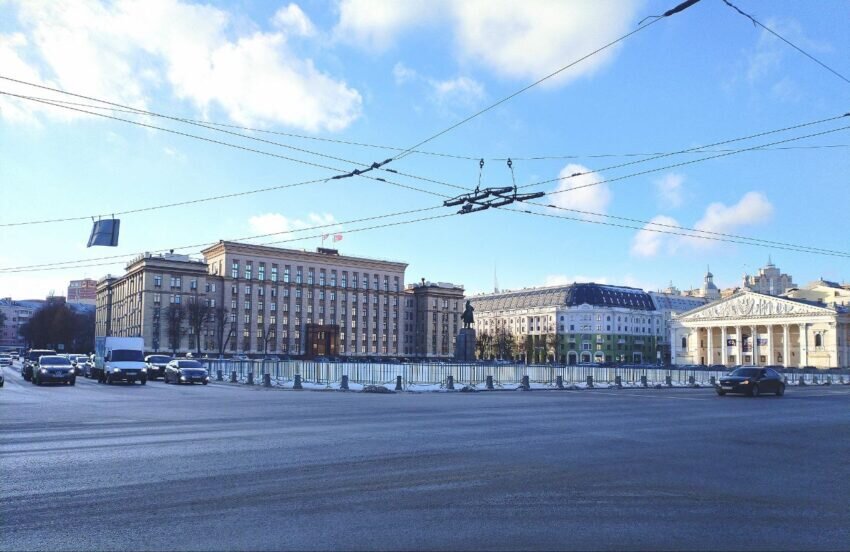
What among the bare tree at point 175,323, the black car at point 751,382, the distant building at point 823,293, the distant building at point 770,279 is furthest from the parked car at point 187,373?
the distant building at point 770,279

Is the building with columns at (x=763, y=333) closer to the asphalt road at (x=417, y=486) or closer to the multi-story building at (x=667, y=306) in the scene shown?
the multi-story building at (x=667, y=306)

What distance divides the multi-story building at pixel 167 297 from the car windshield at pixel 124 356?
220 feet

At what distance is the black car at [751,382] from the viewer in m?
34.1

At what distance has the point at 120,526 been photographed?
6789 mm

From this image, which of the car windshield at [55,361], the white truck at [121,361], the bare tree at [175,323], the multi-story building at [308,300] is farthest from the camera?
the multi-story building at [308,300]

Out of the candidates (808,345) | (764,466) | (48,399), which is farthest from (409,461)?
(808,345)

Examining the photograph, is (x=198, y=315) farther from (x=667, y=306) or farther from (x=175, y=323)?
(x=667, y=306)

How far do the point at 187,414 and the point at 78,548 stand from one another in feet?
46.7

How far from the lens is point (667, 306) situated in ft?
552

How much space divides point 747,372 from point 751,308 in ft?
343

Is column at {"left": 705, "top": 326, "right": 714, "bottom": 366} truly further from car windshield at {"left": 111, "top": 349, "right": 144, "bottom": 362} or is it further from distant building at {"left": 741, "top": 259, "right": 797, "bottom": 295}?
car windshield at {"left": 111, "top": 349, "right": 144, "bottom": 362}

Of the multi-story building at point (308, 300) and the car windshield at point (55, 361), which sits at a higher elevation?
the multi-story building at point (308, 300)

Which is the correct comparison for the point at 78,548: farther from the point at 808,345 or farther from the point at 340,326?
the point at 808,345

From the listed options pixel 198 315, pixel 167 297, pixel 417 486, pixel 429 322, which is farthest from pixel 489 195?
pixel 429 322
